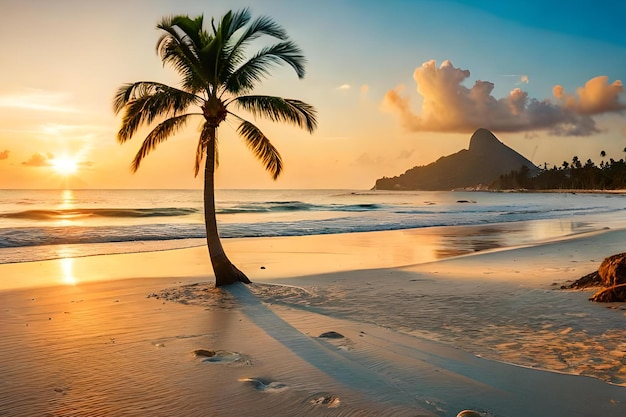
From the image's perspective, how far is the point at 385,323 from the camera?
8523mm

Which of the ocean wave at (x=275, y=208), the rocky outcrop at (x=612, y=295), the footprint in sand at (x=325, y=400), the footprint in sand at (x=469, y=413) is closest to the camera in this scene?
the footprint in sand at (x=469, y=413)

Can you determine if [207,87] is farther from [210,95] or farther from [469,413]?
[469,413]

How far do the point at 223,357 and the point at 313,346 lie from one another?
52.1 inches

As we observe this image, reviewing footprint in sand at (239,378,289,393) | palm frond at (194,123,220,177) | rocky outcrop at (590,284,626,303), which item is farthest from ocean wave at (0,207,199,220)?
rocky outcrop at (590,284,626,303)

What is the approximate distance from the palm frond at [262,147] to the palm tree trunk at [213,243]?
0.99m

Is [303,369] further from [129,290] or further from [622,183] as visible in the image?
[622,183]

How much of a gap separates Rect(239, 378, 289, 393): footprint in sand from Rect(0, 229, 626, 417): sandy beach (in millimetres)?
22

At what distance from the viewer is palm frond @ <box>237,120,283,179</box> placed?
13164 millimetres

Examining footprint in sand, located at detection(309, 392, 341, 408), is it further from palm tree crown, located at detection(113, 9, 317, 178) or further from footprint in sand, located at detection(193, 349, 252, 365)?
palm tree crown, located at detection(113, 9, 317, 178)

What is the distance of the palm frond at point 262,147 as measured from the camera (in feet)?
43.2

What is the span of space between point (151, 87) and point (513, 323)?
9755 millimetres

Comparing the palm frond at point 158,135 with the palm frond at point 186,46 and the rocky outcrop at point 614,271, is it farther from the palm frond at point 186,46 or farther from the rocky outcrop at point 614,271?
the rocky outcrop at point 614,271

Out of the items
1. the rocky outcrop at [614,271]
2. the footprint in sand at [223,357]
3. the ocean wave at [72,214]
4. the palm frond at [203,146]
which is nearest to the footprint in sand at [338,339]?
the footprint in sand at [223,357]

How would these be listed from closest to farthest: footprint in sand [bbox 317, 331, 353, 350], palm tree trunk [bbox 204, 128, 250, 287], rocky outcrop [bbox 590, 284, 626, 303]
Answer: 1. footprint in sand [bbox 317, 331, 353, 350]
2. rocky outcrop [bbox 590, 284, 626, 303]
3. palm tree trunk [bbox 204, 128, 250, 287]
